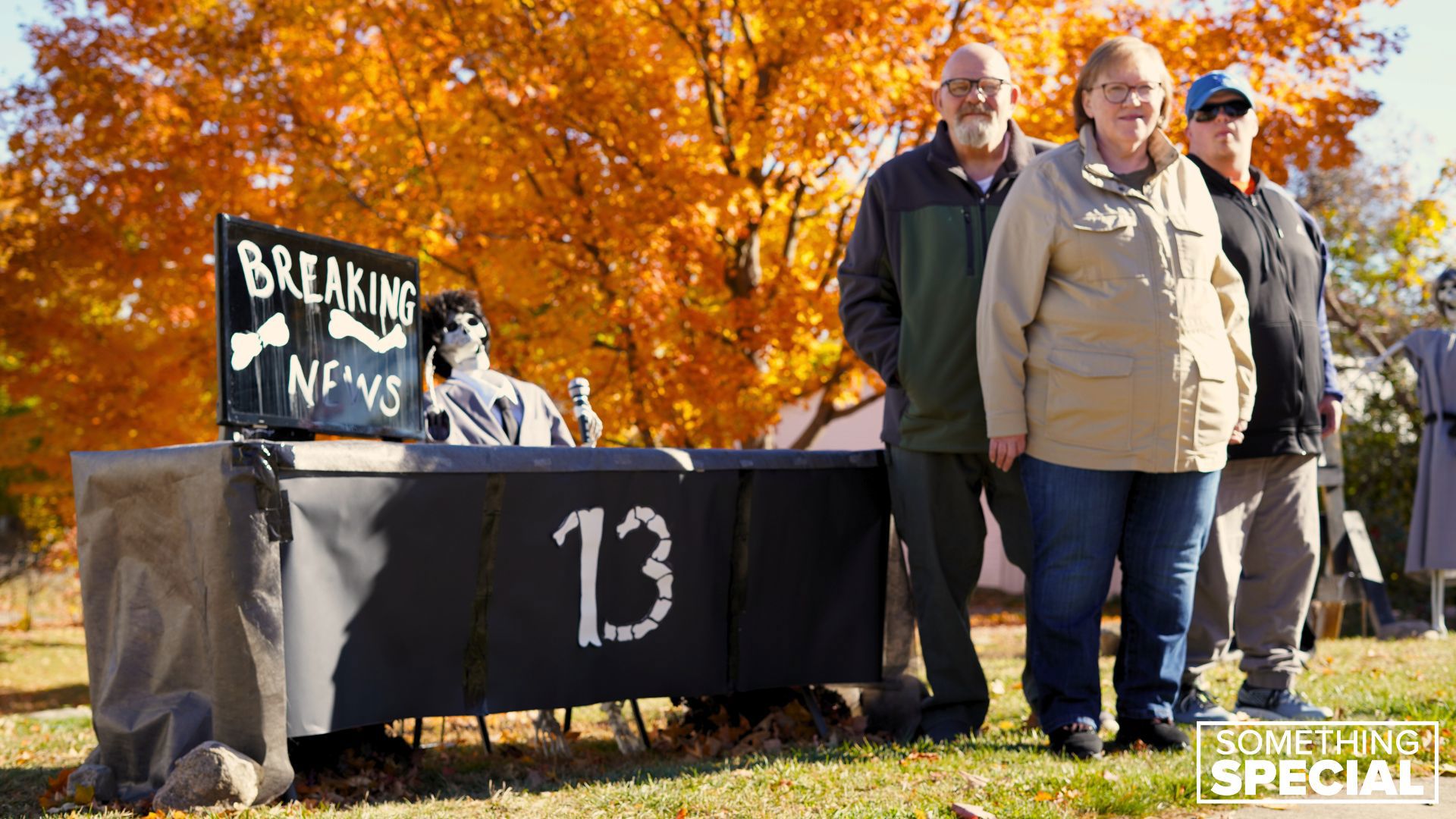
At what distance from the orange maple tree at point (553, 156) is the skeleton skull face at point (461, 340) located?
293 cm

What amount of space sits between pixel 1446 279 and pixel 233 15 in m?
8.96

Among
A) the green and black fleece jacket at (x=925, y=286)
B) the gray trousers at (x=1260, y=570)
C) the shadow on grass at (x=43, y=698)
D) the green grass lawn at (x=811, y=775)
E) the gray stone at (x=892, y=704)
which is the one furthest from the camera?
the shadow on grass at (x=43, y=698)

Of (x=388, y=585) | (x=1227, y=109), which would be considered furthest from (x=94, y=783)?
(x=1227, y=109)

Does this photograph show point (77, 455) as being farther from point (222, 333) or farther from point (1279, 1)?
point (1279, 1)

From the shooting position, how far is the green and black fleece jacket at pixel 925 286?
429 cm

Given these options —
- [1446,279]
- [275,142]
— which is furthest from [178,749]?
[1446,279]

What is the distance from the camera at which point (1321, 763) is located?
141 inches

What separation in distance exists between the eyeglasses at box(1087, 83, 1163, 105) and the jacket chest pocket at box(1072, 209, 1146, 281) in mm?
334

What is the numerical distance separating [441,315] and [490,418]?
617mm

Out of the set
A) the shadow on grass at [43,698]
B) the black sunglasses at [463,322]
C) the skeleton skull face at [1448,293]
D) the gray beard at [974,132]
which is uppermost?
the gray beard at [974,132]

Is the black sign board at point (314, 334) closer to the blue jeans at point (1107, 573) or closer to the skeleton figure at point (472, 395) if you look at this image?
the skeleton figure at point (472, 395)

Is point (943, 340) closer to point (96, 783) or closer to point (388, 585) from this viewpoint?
point (388, 585)

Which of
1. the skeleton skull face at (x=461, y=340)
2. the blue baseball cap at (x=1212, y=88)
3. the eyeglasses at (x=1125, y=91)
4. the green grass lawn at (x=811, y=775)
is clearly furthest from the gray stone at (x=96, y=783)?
the blue baseball cap at (x=1212, y=88)

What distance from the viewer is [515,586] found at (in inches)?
159
